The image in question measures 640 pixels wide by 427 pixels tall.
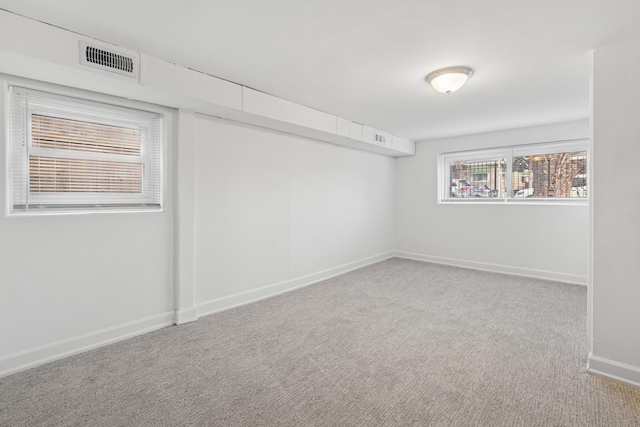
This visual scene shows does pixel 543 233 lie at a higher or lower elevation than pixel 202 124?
lower

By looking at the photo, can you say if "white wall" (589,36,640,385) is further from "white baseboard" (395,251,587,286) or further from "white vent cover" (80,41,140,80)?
"white vent cover" (80,41,140,80)

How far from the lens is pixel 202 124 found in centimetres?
326

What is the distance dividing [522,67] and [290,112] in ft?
7.47

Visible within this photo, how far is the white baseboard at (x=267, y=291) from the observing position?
11.1 feet

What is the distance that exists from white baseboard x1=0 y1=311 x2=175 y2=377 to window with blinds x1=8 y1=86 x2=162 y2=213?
1.05m

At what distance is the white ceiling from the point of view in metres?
1.87

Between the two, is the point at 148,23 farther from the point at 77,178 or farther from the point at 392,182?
the point at 392,182

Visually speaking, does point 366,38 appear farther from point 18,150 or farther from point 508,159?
point 508,159

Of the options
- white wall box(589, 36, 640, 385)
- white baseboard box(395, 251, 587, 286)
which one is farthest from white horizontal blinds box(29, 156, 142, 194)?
white baseboard box(395, 251, 587, 286)

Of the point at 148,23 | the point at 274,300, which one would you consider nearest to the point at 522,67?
the point at 148,23

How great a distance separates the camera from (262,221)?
389 cm

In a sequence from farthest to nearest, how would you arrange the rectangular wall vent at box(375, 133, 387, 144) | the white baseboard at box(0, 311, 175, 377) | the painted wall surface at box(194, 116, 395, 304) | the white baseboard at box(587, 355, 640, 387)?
1. the rectangular wall vent at box(375, 133, 387, 144)
2. the painted wall surface at box(194, 116, 395, 304)
3. the white baseboard at box(0, 311, 175, 377)
4. the white baseboard at box(587, 355, 640, 387)

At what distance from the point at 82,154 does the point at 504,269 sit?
5746mm

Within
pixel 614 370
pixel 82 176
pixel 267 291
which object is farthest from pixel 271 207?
pixel 614 370
